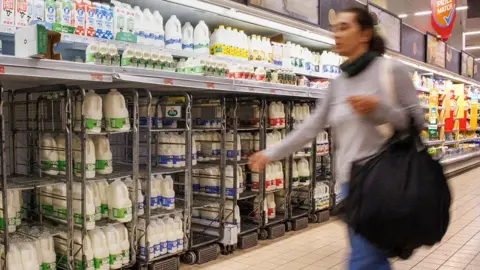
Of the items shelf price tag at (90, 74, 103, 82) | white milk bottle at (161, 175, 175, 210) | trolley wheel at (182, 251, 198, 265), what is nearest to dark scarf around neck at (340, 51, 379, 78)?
shelf price tag at (90, 74, 103, 82)

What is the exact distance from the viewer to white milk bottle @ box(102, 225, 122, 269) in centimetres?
366

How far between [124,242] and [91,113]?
108 centimetres

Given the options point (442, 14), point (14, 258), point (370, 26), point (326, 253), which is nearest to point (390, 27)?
point (442, 14)

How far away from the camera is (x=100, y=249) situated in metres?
3.59

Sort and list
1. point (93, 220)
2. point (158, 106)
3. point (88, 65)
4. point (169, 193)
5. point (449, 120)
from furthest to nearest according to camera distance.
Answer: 1. point (449, 120)
2. point (158, 106)
3. point (169, 193)
4. point (93, 220)
5. point (88, 65)

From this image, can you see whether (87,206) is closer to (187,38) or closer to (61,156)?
(61,156)

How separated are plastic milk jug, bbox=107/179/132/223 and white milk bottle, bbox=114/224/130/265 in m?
0.11

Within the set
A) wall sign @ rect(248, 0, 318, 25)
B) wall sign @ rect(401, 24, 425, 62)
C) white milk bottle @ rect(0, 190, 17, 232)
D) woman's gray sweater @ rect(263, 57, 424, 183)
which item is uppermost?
wall sign @ rect(401, 24, 425, 62)

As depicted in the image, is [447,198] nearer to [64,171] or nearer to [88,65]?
[88,65]

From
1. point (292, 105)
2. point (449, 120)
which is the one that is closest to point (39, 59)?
point (292, 105)

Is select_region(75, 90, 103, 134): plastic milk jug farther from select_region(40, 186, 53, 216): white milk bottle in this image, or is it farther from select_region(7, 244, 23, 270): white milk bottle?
select_region(7, 244, 23, 270): white milk bottle

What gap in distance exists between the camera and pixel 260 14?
496 centimetres

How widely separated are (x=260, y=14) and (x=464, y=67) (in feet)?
33.2

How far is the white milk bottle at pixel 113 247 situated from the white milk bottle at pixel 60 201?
344 millimetres
